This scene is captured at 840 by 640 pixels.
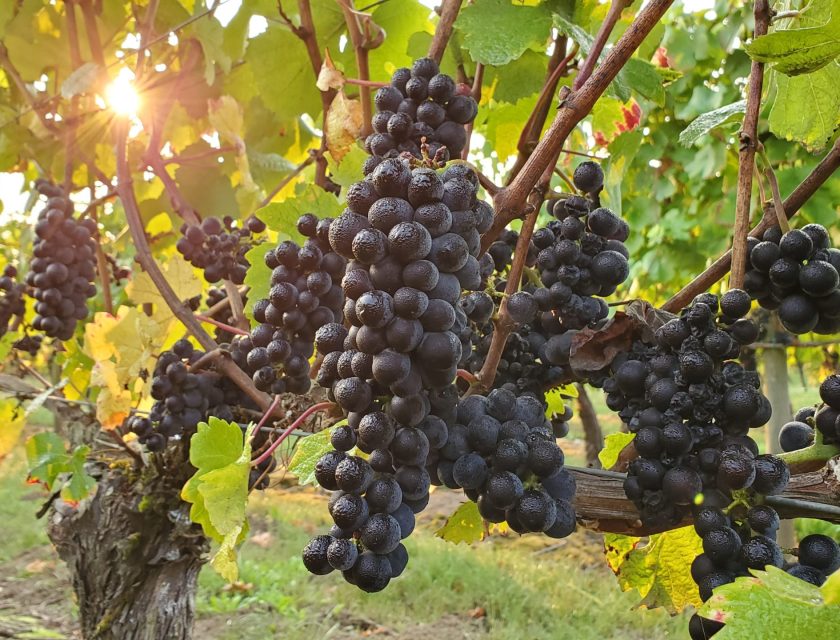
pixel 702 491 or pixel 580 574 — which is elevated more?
pixel 702 491

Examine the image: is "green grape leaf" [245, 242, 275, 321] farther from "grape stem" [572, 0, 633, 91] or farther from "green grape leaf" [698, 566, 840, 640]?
"green grape leaf" [698, 566, 840, 640]

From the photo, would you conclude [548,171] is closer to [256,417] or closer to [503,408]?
[503,408]

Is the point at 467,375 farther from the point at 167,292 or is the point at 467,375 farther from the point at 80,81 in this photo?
the point at 80,81

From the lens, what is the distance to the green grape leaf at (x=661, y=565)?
0.97 m

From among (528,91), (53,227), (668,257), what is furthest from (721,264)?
(668,257)

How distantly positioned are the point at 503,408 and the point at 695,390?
0.21 m

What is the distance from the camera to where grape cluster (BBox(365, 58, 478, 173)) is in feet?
2.77

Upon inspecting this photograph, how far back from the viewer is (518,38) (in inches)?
41.9

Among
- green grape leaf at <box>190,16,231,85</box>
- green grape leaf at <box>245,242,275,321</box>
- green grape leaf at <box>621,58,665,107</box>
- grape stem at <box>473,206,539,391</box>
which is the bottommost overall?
grape stem at <box>473,206,539,391</box>

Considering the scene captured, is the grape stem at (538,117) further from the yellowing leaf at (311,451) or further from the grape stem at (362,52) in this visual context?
the yellowing leaf at (311,451)

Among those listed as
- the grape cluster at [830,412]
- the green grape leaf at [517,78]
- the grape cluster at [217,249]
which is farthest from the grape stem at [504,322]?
the grape cluster at [217,249]

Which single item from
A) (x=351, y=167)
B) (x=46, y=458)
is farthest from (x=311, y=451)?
(x=46, y=458)

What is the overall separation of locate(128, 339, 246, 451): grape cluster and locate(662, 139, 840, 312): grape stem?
958 millimetres

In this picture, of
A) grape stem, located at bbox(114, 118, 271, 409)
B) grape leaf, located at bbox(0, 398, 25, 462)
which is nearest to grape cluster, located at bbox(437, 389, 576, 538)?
grape stem, located at bbox(114, 118, 271, 409)
